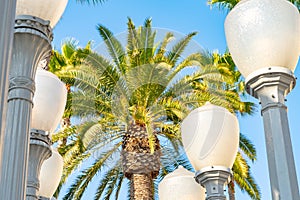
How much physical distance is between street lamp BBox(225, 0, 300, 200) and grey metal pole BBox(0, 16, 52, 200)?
1.30m

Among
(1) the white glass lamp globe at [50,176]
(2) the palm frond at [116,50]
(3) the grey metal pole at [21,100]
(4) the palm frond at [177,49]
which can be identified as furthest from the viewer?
(2) the palm frond at [116,50]

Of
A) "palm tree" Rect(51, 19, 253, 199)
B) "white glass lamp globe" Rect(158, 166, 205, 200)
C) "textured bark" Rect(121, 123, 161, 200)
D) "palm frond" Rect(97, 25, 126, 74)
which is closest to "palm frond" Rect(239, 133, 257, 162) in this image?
"palm tree" Rect(51, 19, 253, 199)

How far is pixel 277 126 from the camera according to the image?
11.8ft

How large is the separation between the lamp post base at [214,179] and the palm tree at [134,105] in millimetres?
9367

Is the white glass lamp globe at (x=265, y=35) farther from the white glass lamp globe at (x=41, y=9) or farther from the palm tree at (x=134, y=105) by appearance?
the palm tree at (x=134, y=105)

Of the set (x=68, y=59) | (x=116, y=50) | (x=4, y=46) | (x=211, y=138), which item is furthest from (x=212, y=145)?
(x=68, y=59)

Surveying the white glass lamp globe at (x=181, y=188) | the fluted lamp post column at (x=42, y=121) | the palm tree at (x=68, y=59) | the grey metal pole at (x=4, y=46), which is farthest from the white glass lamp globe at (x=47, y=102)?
the palm tree at (x=68, y=59)

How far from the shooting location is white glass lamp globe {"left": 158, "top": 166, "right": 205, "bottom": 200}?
5477 mm

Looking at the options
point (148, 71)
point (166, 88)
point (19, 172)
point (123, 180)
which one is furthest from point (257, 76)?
point (123, 180)

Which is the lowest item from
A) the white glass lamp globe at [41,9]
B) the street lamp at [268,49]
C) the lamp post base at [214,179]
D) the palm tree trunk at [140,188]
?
the lamp post base at [214,179]

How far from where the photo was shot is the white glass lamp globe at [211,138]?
469cm

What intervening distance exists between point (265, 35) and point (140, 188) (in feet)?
37.7

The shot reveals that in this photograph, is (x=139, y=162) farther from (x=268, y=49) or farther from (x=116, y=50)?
(x=268, y=49)

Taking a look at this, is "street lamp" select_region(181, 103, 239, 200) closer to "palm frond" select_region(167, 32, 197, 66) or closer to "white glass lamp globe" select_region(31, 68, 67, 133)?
"white glass lamp globe" select_region(31, 68, 67, 133)
